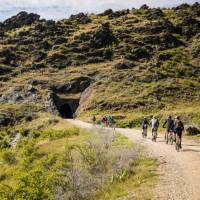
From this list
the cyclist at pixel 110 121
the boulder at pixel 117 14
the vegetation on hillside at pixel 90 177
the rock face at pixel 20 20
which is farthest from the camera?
the rock face at pixel 20 20

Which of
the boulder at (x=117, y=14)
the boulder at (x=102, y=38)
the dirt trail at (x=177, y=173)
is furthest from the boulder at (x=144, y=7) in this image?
the dirt trail at (x=177, y=173)

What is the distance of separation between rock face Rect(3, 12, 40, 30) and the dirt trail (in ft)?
402

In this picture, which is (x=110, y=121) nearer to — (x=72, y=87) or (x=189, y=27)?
(x=72, y=87)

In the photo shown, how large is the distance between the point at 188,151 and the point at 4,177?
15127mm

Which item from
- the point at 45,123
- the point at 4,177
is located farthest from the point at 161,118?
the point at 4,177

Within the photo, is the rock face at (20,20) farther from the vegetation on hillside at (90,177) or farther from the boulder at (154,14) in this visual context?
the vegetation on hillside at (90,177)

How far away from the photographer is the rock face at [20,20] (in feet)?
487

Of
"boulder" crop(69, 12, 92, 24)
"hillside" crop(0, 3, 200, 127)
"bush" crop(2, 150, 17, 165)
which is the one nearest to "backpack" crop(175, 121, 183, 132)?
"bush" crop(2, 150, 17, 165)

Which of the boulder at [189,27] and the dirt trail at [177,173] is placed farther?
the boulder at [189,27]

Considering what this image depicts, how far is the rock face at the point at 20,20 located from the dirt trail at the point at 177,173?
12243 centimetres

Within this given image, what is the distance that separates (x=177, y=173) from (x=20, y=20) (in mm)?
134691

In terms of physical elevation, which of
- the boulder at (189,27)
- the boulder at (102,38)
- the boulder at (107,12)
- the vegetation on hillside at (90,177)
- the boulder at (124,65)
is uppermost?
the boulder at (107,12)

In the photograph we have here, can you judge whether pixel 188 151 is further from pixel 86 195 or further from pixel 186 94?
pixel 186 94

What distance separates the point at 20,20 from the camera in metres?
151
